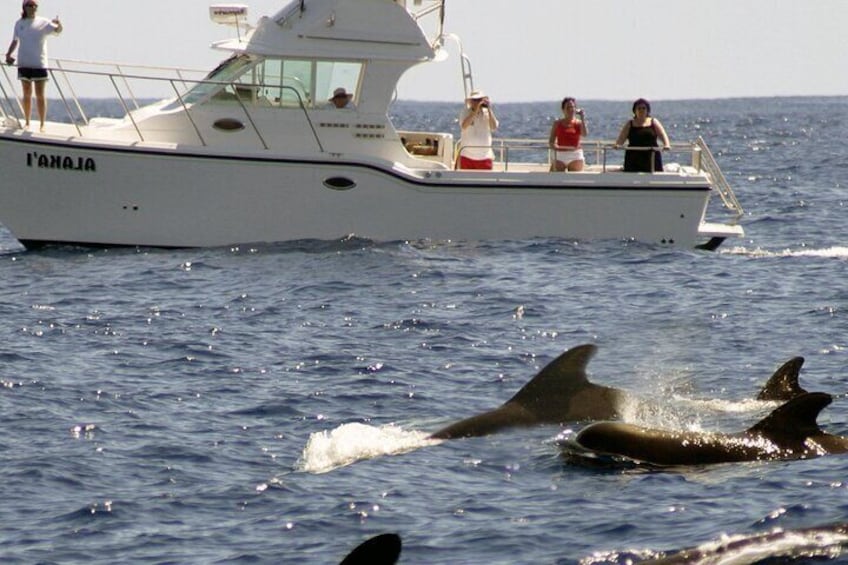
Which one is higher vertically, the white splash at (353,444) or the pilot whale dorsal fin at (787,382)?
the pilot whale dorsal fin at (787,382)

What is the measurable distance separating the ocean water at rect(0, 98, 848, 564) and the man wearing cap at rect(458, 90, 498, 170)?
1.17 metres

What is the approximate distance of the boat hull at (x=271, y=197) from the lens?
2252 centimetres

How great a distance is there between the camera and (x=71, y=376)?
611 inches

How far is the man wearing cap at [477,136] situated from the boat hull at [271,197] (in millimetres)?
565

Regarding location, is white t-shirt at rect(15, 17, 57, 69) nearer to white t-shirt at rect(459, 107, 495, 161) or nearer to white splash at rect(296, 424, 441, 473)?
white t-shirt at rect(459, 107, 495, 161)

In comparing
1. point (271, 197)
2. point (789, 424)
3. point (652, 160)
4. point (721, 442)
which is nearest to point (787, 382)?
point (789, 424)

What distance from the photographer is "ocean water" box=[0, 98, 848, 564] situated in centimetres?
1074

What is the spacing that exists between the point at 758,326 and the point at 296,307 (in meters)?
5.19

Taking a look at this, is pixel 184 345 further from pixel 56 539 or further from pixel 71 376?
pixel 56 539

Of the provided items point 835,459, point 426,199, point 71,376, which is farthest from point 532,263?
point 835,459

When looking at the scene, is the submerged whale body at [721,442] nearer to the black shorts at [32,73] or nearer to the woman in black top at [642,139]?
the woman in black top at [642,139]

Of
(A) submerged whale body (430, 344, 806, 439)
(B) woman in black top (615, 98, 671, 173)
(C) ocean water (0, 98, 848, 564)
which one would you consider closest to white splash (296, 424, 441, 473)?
(C) ocean water (0, 98, 848, 564)

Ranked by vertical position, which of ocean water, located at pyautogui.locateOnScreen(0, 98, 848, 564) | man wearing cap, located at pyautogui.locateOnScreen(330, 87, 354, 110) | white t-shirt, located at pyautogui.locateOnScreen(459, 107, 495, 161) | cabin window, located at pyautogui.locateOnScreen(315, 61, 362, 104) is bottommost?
ocean water, located at pyautogui.locateOnScreen(0, 98, 848, 564)

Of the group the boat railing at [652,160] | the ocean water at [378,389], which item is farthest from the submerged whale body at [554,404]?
the boat railing at [652,160]
